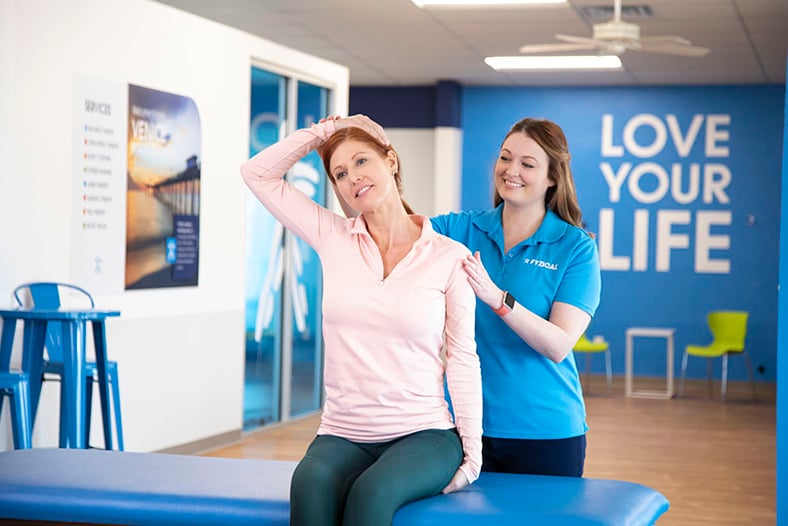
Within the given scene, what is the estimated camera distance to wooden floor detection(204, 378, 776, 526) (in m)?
5.40

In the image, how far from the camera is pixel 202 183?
20.4 ft

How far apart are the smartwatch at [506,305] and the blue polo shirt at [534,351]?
145 millimetres

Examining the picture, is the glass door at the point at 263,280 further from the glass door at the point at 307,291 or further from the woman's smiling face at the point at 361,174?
the woman's smiling face at the point at 361,174

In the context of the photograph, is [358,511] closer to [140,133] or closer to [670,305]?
[140,133]

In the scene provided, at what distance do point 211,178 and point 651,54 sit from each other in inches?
174

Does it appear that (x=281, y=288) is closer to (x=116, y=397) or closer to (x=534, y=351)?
(x=116, y=397)

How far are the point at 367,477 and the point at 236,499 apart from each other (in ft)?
1.27

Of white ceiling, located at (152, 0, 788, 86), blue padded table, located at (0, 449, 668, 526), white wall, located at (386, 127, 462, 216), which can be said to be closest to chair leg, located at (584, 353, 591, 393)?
white wall, located at (386, 127, 462, 216)

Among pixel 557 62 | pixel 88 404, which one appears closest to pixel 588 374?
pixel 557 62

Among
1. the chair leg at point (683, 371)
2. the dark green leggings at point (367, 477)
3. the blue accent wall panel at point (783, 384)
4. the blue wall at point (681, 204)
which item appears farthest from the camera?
the blue wall at point (681, 204)

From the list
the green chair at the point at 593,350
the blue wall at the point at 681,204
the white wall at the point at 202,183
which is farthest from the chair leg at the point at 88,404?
the blue wall at the point at 681,204

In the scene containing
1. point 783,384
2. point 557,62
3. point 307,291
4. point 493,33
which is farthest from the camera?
point 557,62

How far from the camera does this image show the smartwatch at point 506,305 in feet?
8.39

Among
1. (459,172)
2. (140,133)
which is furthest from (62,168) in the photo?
(459,172)
